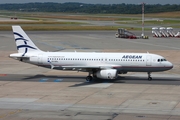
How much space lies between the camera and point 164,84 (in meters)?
51.9

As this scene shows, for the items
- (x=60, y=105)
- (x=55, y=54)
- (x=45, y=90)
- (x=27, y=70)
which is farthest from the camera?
(x=27, y=70)

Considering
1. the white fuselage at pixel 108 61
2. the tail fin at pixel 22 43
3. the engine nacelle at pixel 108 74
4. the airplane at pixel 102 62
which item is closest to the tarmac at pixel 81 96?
the engine nacelle at pixel 108 74

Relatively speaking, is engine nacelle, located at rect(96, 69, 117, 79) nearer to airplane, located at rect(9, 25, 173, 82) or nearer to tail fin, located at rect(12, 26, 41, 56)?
airplane, located at rect(9, 25, 173, 82)

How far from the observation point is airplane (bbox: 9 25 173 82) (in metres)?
53.7

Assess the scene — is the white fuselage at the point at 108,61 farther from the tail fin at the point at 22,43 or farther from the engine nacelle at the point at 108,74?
the tail fin at the point at 22,43

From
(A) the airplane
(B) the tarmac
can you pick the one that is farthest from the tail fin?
(B) the tarmac

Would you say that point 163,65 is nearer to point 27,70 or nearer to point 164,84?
point 164,84

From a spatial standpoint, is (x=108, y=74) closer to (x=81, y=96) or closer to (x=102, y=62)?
A: (x=102, y=62)

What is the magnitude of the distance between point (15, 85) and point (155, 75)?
18.6m

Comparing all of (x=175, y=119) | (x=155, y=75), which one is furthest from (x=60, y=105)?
(x=155, y=75)

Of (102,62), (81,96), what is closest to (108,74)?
(102,62)

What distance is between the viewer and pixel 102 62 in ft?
179

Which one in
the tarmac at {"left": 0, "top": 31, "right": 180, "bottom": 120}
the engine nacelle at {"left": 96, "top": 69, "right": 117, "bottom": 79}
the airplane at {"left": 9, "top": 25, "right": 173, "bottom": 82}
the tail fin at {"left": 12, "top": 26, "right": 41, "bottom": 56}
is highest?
the tail fin at {"left": 12, "top": 26, "right": 41, "bottom": 56}

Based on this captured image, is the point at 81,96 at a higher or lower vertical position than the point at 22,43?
lower
